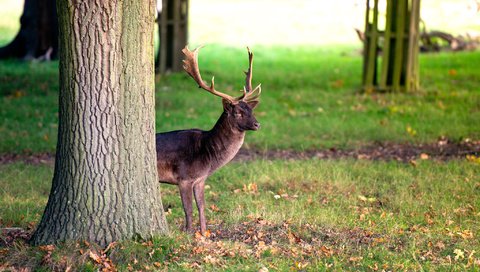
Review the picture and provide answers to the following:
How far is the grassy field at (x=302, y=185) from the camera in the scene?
24.7 feet

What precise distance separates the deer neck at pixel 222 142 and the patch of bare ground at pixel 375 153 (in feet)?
12.3

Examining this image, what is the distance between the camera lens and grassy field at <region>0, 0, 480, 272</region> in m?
7.52

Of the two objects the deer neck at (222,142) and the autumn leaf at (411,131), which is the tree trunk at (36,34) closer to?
the autumn leaf at (411,131)

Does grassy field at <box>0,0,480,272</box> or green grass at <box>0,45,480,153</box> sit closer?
grassy field at <box>0,0,480,272</box>

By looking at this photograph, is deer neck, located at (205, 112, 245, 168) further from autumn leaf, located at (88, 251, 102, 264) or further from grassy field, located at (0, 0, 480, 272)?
autumn leaf, located at (88, 251, 102, 264)

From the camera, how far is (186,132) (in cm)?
917

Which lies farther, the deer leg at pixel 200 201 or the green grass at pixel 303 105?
the green grass at pixel 303 105

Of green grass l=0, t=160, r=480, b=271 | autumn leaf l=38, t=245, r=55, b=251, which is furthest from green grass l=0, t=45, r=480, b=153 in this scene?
autumn leaf l=38, t=245, r=55, b=251

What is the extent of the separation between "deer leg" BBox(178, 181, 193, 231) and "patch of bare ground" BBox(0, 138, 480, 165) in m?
3.90

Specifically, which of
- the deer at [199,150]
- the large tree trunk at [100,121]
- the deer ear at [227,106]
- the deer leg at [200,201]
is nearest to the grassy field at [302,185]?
the deer leg at [200,201]

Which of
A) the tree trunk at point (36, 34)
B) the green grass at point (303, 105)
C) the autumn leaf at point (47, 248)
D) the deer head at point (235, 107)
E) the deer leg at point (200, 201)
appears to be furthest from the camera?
the tree trunk at point (36, 34)

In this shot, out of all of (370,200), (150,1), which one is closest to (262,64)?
(370,200)

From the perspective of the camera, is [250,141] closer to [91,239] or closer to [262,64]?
[91,239]

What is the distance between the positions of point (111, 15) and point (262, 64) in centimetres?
1698
